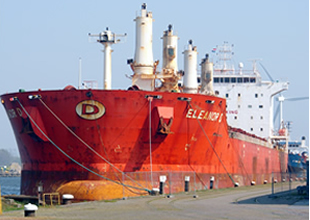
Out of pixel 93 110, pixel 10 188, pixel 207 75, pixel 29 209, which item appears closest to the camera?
pixel 29 209

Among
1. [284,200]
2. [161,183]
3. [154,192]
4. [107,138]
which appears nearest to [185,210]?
[284,200]

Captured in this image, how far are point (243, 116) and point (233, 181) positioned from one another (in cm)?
1362

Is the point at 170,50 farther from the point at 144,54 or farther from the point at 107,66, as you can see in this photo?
the point at 107,66

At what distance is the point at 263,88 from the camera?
45406mm

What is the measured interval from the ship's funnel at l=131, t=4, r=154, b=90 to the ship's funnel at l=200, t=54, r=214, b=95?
9.89 m

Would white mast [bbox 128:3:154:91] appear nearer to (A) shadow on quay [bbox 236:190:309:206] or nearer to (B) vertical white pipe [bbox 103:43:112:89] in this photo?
(B) vertical white pipe [bbox 103:43:112:89]

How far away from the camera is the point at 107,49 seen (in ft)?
85.9

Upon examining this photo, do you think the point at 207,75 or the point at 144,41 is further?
the point at 207,75

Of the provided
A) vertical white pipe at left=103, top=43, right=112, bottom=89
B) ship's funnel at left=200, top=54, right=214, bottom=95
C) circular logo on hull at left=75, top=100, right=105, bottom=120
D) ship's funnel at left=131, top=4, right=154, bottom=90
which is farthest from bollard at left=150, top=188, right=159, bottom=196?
ship's funnel at left=200, top=54, right=214, bottom=95

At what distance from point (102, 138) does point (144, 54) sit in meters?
5.48

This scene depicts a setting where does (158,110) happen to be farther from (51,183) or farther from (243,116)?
(243,116)

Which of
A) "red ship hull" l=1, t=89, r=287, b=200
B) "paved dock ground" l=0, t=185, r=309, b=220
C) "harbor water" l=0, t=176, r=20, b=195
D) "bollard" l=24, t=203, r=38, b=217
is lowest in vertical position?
"harbor water" l=0, t=176, r=20, b=195

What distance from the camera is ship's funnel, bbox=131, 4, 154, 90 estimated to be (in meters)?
27.3

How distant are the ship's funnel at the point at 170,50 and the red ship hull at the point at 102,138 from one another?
14.8ft
